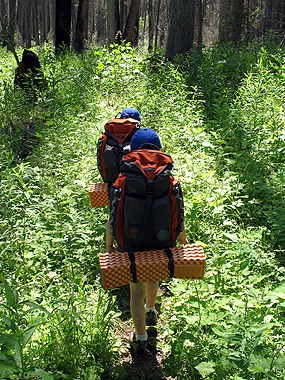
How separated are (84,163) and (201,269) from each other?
337 cm

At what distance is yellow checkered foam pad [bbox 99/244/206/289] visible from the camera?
10.1 feet

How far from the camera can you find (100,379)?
3.05 meters

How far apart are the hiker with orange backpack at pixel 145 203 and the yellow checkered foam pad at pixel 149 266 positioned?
95mm

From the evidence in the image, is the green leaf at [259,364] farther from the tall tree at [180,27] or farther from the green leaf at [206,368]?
the tall tree at [180,27]

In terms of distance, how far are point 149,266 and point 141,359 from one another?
0.89 metres

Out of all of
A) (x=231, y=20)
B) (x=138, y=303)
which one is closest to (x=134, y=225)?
(x=138, y=303)

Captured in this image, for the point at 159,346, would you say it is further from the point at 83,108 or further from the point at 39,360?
the point at 83,108

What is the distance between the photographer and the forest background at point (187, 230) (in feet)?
10.0

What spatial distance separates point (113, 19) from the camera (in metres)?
13.9

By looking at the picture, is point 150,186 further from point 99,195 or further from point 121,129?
point 99,195

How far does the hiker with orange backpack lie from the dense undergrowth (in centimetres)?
54

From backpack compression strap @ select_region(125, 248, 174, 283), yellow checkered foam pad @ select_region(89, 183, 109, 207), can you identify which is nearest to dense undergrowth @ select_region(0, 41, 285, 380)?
yellow checkered foam pad @ select_region(89, 183, 109, 207)

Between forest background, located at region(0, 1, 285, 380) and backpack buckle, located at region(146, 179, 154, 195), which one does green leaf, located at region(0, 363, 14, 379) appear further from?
backpack buckle, located at region(146, 179, 154, 195)

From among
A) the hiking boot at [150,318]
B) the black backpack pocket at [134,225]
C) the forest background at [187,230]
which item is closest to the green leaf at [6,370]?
the forest background at [187,230]
